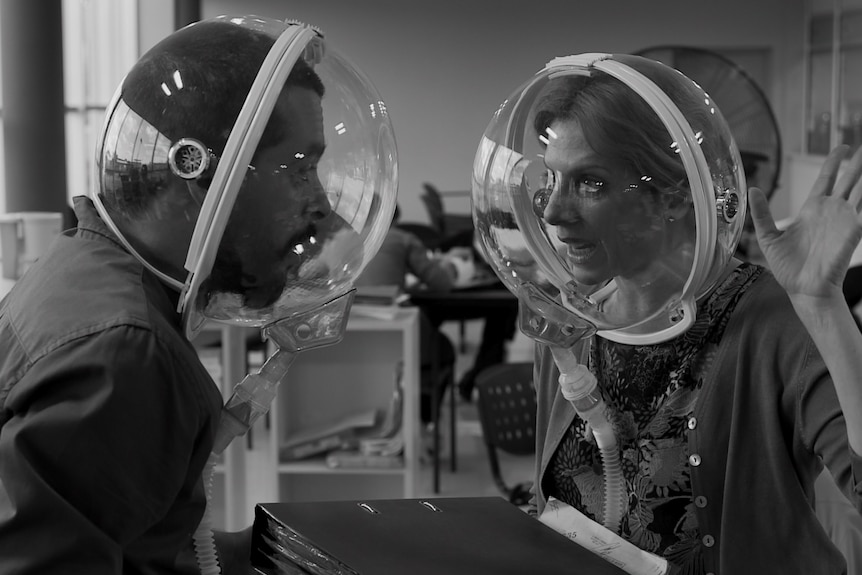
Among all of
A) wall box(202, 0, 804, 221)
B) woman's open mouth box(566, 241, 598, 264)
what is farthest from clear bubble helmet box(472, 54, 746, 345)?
wall box(202, 0, 804, 221)

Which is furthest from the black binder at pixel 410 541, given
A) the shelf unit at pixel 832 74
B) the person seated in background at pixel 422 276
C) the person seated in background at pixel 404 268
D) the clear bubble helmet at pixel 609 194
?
the shelf unit at pixel 832 74

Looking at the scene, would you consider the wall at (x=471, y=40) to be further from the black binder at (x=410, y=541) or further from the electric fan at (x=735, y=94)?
the black binder at (x=410, y=541)

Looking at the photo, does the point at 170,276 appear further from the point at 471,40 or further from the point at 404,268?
the point at 471,40

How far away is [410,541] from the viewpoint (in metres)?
1.10

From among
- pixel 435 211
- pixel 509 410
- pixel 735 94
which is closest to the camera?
pixel 735 94

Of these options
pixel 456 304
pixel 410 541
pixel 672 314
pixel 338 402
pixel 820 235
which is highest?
pixel 820 235

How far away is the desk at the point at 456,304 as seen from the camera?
4301mm

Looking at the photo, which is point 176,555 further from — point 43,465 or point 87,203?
point 87,203

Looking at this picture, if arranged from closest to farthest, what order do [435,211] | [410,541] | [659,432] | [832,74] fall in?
1. [410,541]
2. [659,432]
3. [435,211]
4. [832,74]

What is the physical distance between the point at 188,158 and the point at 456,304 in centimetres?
342

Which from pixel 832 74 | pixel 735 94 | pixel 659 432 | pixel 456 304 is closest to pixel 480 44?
pixel 832 74

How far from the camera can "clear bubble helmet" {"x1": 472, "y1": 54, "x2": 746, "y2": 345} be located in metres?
1.10

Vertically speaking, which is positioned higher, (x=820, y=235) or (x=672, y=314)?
(x=820, y=235)

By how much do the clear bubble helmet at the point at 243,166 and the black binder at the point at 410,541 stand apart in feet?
0.73
